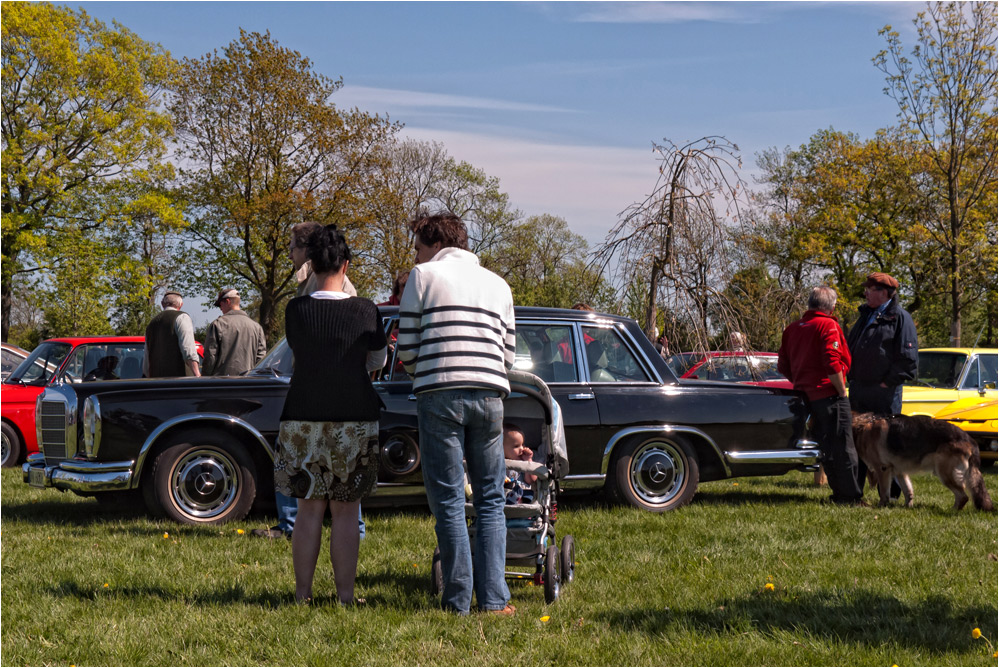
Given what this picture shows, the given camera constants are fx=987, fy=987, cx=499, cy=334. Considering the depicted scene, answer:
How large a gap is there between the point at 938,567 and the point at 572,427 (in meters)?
2.84

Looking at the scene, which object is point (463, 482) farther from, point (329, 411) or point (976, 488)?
point (976, 488)

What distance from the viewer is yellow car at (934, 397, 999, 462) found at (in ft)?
38.2

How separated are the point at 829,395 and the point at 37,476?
21.1 ft

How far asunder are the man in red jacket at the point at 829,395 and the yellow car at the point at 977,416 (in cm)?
384

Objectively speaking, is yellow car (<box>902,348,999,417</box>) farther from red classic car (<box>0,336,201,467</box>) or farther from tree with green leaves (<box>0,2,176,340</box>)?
tree with green leaves (<box>0,2,176,340</box>)

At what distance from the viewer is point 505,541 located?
4691 millimetres

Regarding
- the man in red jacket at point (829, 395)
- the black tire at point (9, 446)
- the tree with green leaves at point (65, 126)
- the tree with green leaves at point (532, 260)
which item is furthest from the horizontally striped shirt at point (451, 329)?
the tree with green leaves at point (532, 260)

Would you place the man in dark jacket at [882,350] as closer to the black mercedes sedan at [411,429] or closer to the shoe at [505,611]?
the black mercedes sedan at [411,429]

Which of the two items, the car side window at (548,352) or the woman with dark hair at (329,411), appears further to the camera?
the car side window at (548,352)

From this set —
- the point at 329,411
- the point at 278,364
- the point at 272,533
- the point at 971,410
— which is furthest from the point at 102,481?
the point at 971,410

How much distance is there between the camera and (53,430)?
7.40 meters

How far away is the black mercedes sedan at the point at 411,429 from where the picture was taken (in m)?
7.01

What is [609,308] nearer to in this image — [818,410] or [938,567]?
[818,410]

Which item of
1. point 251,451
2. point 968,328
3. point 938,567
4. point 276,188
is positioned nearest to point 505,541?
point 938,567
